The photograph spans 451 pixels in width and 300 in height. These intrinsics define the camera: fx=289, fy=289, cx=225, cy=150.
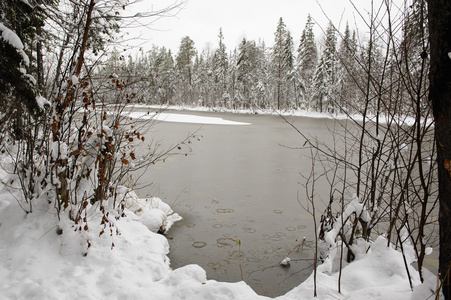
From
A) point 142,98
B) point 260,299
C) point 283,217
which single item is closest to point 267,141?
point 283,217

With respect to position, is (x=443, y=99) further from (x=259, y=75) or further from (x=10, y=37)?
(x=259, y=75)

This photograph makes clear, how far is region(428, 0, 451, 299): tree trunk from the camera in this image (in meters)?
1.61

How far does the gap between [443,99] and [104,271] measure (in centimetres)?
316

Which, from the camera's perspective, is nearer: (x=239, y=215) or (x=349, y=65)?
(x=349, y=65)

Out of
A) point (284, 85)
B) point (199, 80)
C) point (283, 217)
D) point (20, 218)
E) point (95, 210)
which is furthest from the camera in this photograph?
point (199, 80)

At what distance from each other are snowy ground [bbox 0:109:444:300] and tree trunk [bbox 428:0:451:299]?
77 cm

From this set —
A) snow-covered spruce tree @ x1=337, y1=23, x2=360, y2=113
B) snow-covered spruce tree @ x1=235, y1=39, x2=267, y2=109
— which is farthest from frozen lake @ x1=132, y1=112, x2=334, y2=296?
snow-covered spruce tree @ x1=235, y1=39, x2=267, y2=109

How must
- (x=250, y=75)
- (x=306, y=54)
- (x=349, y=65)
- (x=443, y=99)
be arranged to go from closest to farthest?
(x=443, y=99)
(x=349, y=65)
(x=306, y=54)
(x=250, y=75)

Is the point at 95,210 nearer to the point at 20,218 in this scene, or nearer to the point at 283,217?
the point at 20,218

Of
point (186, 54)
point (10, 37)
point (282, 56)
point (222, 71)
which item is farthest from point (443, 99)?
point (186, 54)

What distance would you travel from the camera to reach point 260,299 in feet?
8.60

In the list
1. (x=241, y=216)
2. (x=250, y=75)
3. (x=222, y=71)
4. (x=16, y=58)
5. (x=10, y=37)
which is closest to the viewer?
(x=10, y=37)

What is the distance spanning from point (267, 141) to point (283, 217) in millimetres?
9004

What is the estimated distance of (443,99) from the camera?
64.4 inches
